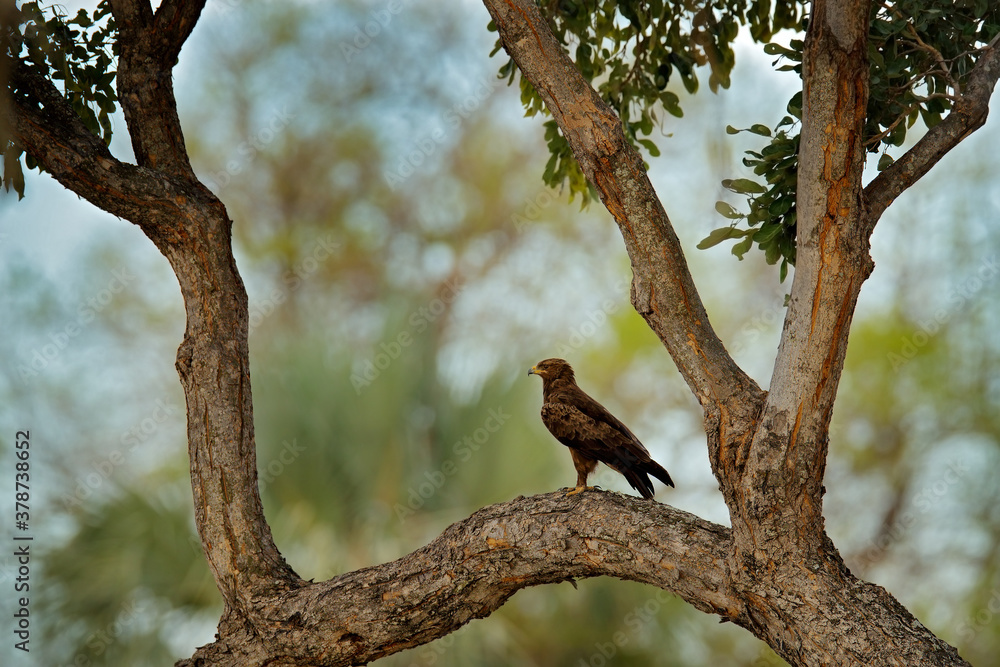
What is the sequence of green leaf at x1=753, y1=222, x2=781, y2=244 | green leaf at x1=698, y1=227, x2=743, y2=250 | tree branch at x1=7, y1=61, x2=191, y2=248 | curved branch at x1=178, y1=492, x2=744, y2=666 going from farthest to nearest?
tree branch at x1=7, y1=61, x2=191, y2=248 < green leaf at x1=753, y1=222, x2=781, y2=244 < green leaf at x1=698, y1=227, x2=743, y2=250 < curved branch at x1=178, y1=492, x2=744, y2=666

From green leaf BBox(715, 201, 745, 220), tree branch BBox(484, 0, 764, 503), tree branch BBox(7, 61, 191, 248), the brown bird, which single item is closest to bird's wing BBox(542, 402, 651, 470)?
the brown bird

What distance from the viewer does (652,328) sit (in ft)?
9.13

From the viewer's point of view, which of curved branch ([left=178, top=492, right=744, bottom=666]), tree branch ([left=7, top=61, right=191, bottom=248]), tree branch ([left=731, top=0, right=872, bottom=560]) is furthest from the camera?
tree branch ([left=7, top=61, right=191, bottom=248])

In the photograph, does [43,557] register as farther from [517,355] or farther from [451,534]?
[451,534]

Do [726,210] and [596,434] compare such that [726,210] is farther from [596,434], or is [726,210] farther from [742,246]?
[596,434]

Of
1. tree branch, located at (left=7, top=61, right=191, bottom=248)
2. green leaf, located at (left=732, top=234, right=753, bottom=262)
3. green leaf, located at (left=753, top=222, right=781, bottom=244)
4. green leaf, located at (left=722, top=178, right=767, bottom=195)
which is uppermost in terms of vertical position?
tree branch, located at (left=7, top=61, right=191, bottom=248)

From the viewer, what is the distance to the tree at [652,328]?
2518mm

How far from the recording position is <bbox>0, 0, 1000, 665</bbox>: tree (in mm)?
2518

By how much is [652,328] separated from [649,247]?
25 cm

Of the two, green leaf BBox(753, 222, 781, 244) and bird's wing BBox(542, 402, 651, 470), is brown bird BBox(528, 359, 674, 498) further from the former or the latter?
green leaf BBox(753, 222, 781, 244)

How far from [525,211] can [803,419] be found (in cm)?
1089

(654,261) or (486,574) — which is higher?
(654,261)

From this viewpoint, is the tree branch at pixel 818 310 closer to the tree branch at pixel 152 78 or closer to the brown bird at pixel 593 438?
the brown bird at pixel 593 438

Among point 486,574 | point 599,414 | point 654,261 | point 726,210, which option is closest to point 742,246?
point 726,210
